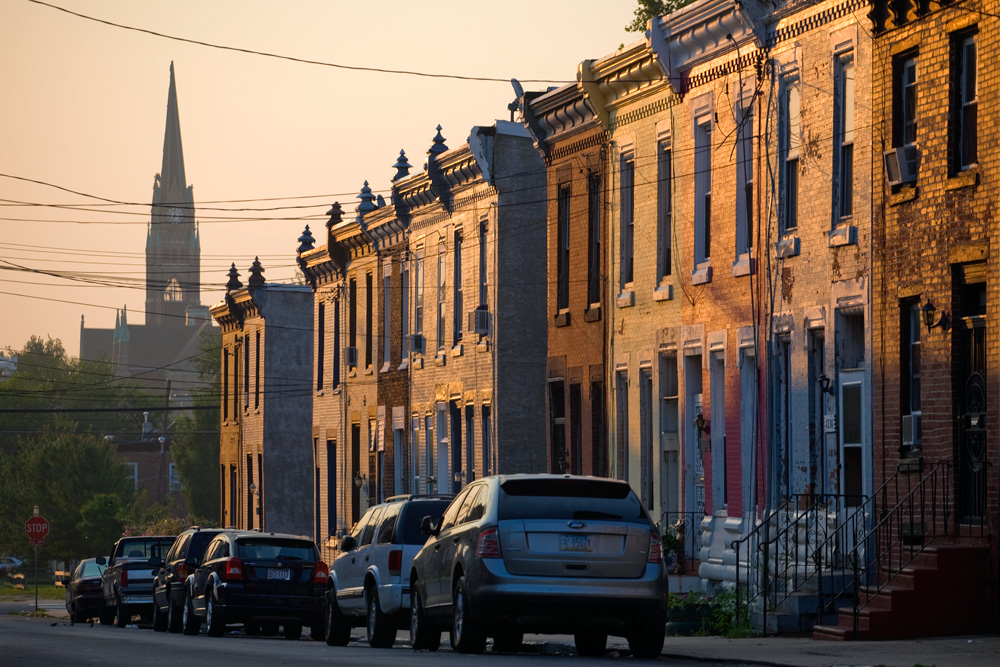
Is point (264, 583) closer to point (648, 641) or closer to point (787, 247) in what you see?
point (787, 247)

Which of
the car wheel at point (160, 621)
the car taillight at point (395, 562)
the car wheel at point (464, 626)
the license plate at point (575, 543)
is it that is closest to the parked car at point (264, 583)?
the car wheel at point (160, 621)

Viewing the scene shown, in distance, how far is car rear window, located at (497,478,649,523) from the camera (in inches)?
667

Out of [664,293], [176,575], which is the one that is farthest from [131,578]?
[664,293]

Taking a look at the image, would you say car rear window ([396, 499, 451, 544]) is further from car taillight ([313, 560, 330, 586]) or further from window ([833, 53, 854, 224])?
window ([833, 53, 854, 224])

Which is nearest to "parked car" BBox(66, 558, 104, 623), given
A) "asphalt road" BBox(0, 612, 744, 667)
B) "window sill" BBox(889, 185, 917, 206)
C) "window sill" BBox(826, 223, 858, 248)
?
"asphalt road" BBox(0, 612, 744, 667)

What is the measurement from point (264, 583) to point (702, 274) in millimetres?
8013

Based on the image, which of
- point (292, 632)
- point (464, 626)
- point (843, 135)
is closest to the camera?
point (464, 626)

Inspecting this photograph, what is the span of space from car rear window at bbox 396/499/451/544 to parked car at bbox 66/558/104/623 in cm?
1828

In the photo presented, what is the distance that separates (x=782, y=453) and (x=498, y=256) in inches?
492

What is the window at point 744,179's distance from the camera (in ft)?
82.6

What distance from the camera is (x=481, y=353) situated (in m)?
36.5

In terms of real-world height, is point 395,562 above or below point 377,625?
above

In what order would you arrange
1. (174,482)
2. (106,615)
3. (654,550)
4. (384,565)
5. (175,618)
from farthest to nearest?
(174,482) → (106,615) → (175,618) → (384,565) → (654,550)

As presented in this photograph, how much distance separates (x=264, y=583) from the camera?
25.5 meters
